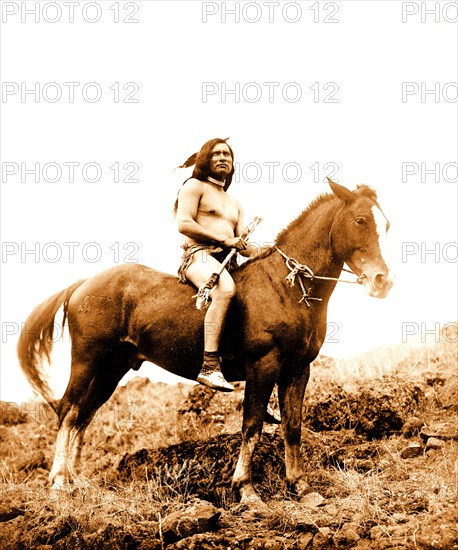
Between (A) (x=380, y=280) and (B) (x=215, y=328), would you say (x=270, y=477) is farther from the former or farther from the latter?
(A) (x=380, y=280)

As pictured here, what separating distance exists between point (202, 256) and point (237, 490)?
232 cm

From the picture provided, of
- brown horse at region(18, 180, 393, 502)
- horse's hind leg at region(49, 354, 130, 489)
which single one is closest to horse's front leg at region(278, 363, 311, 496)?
brown horse at region(18, 180, 393, 502)

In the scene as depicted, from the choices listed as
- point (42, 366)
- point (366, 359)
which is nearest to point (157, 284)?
point (42, 366)

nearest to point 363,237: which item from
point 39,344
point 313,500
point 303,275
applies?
point 303,275

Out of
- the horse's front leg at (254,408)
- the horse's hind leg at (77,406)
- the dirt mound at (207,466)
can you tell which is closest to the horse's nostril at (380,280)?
the horse's front leg at (254,408)

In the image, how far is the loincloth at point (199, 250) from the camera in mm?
7730

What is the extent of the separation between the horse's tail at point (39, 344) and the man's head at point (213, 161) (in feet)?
6.95

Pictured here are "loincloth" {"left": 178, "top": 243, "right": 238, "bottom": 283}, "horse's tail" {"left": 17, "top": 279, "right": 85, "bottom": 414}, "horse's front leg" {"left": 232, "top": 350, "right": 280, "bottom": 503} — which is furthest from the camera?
"horse's tail" {"left": 17, "top": 279, "right": 85, "bottom": 414}

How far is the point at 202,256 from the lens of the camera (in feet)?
25.2

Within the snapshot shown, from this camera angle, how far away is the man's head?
25.9ft

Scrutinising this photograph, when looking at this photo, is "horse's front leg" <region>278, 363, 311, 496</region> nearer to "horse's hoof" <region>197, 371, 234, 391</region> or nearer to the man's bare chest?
"horse's hoof" <region>197, 371, 234, 391</region>

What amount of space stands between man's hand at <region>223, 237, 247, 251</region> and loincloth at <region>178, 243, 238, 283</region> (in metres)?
0.11

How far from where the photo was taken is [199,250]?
25.3ft

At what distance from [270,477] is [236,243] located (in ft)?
7.93
